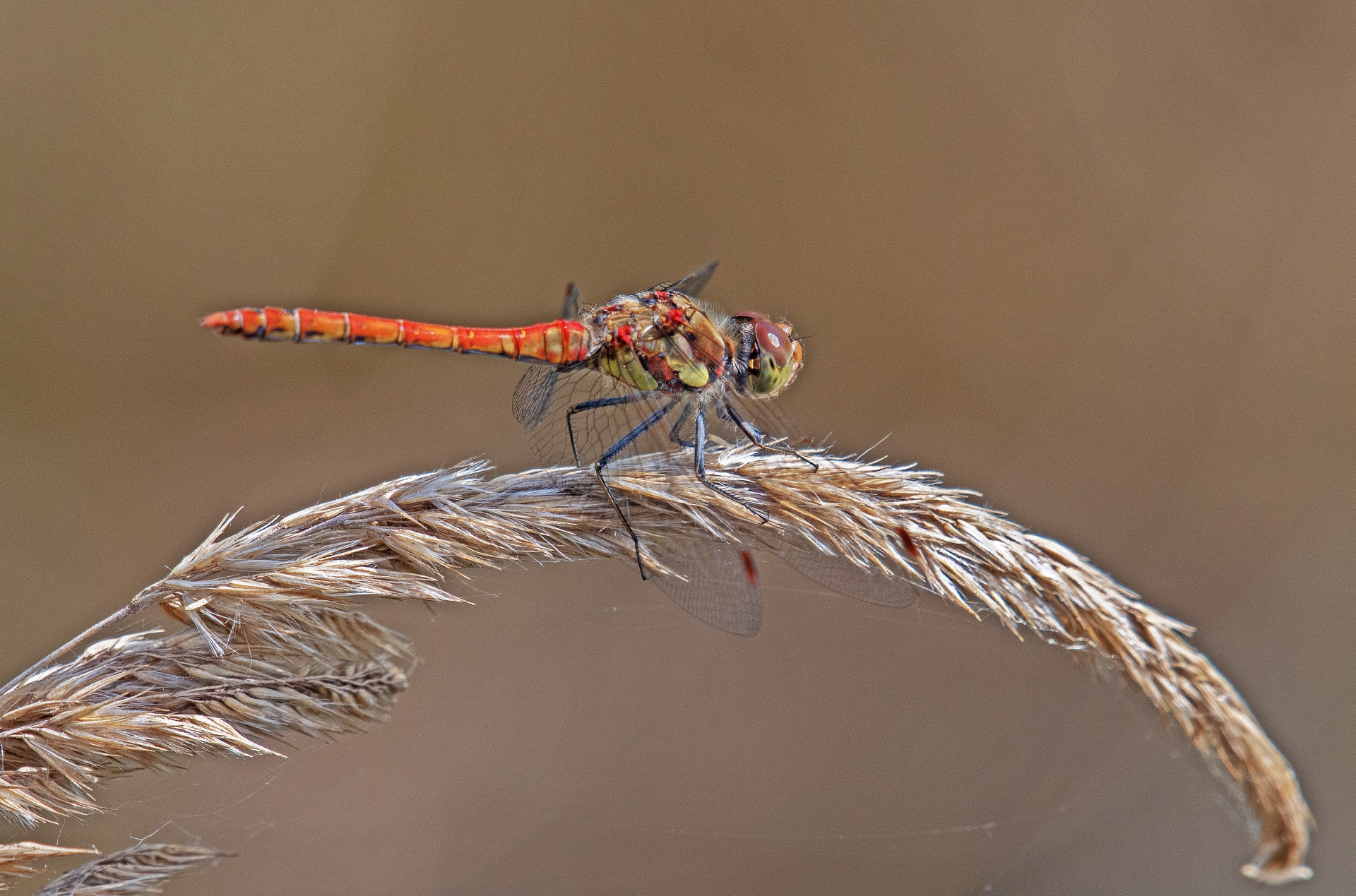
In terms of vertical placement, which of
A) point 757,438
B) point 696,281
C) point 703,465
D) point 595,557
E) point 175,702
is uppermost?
point 696,281

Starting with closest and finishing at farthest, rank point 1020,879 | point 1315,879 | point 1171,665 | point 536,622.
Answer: point 1171,665 < point 536,622 < point 1020,879 < point 1315,879

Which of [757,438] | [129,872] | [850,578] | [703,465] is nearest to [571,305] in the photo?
[757,438]

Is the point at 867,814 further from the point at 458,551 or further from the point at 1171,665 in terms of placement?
the point at 458,551

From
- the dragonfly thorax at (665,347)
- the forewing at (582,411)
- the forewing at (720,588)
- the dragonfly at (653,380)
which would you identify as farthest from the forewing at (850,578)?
the dragonfly thorax at (665,347)

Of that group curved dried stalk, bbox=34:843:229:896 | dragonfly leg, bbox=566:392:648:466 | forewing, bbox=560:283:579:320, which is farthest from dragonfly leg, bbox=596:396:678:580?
curved dried stalk, bbox=34:843:229:896

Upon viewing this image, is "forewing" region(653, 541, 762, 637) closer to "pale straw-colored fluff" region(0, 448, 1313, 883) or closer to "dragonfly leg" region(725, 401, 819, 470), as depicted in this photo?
"pale straw-colored fluff" region(0, 448, 1313, 883)

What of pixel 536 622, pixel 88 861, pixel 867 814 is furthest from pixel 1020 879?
pixel 88 861

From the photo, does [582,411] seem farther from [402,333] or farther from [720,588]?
[720,588]
